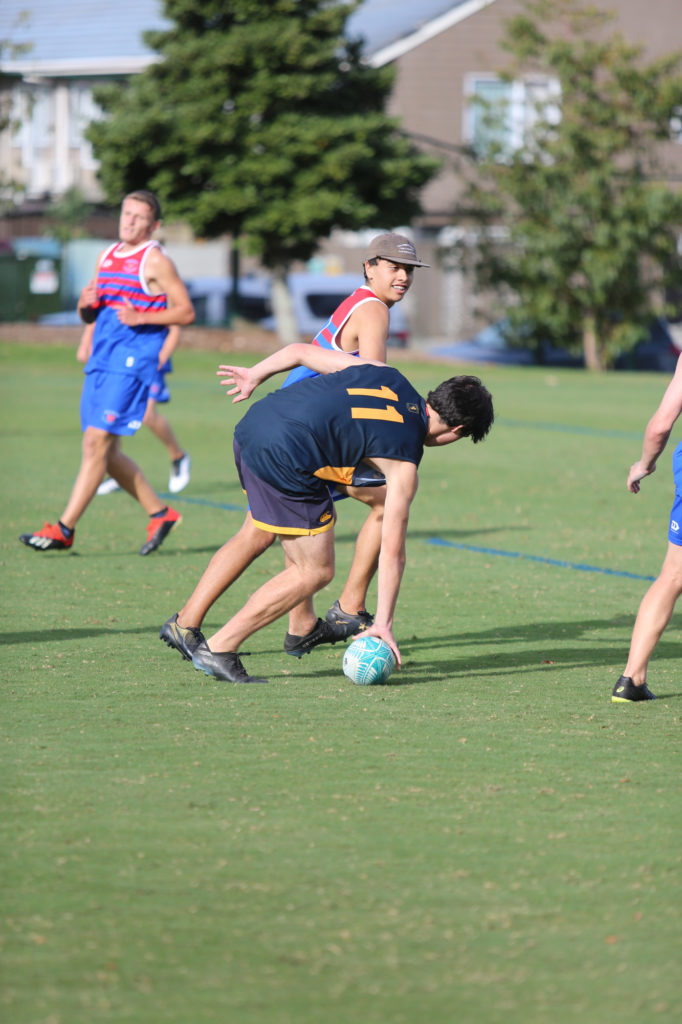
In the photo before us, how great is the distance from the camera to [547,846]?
4.32 metres

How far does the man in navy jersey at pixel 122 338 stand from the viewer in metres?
9.32

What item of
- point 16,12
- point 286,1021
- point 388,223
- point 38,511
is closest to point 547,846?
point 286,1021

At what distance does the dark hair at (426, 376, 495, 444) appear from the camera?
5.89 meters

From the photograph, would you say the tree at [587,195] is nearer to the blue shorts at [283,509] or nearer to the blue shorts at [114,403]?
the blue shorts at [114,403]

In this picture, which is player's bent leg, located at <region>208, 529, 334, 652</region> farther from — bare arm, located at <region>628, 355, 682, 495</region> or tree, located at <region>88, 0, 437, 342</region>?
tree, located at <region>88, 0, 437, 342</region>

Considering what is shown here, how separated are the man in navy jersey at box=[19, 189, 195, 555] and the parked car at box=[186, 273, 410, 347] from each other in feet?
75.8

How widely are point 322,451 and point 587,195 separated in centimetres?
2742

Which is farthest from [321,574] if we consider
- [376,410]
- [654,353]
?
[654,353]

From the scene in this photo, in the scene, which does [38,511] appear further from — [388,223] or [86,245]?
[86,245]

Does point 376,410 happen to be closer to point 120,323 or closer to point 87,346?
point 120,323

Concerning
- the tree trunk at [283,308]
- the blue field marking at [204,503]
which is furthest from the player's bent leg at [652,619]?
the tree trunk at [283,308]

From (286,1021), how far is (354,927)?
51 cm

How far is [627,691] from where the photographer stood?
608cm

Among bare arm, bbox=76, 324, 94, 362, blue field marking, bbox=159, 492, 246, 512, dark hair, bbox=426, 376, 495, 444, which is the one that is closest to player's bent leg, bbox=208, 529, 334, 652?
dark hair, bbox=426, 376, 495, 444
